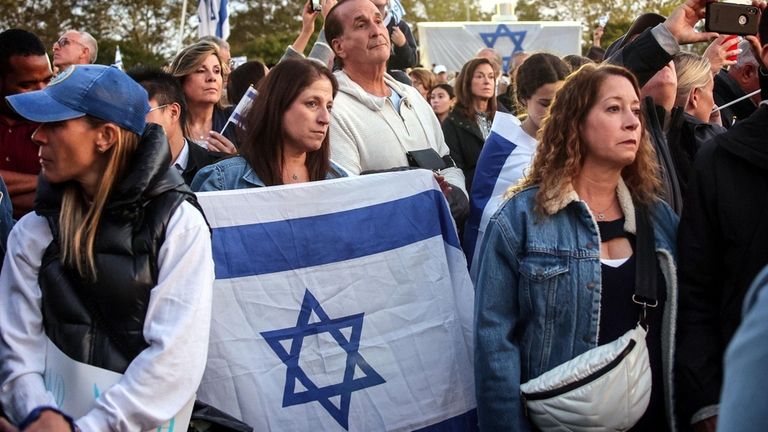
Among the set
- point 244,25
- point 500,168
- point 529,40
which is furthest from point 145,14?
point 500,168

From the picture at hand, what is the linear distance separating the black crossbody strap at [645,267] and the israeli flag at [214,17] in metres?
9.31

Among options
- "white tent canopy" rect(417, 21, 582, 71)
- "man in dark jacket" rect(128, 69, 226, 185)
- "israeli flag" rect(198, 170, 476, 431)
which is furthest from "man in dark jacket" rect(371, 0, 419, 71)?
"white tent canopy" rect(417, 21, 582, 71)

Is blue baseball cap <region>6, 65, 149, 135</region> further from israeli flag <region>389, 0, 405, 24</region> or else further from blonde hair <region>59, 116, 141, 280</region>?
israeli flag <region>389, 0, 405, 24</region>

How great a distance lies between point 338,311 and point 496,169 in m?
1.40

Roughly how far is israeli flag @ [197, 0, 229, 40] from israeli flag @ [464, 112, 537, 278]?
7.66 meters

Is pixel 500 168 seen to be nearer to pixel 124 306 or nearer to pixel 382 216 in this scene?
pixel 382 216

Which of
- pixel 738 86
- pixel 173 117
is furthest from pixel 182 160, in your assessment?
pixel 738 86

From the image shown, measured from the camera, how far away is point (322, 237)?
391 cm

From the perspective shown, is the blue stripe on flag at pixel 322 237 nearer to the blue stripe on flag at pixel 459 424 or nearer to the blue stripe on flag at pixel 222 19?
the blue stripe on flag at pixel 459 424

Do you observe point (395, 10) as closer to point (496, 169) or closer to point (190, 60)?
point (190, 60)

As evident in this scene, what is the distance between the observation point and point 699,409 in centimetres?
317

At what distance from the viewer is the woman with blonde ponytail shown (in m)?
2.91

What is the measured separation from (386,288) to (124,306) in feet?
4.18

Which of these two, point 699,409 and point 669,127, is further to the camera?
point 669,127
